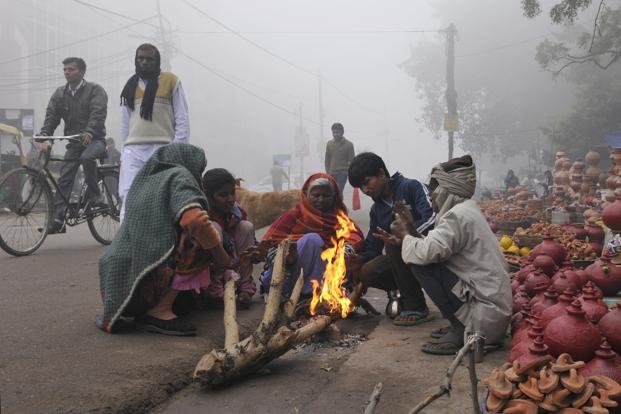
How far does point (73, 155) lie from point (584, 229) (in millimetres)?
6120

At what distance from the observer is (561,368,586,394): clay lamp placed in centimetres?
199

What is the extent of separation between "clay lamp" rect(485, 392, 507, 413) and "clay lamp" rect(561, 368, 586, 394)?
0.75 feet

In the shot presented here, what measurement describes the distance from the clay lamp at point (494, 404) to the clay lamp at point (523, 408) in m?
0.03

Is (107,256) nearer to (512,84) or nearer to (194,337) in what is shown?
(194,337)

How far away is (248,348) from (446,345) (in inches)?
48.4

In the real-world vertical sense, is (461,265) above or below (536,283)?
above

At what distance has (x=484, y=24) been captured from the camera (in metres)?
42.8

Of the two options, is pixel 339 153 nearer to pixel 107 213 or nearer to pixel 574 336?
pixel 107 213

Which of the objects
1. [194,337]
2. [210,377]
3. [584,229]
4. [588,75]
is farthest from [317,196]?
[588,75]

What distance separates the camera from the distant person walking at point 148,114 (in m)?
5.58

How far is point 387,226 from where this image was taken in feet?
14.5

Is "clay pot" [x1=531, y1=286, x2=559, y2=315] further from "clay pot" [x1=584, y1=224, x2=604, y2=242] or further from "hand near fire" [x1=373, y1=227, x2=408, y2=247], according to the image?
"clay pot" [x1=584, y1=224, x2=604, y2=242]

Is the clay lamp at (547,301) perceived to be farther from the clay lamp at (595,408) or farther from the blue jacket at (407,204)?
the blue jacket at (407,204)

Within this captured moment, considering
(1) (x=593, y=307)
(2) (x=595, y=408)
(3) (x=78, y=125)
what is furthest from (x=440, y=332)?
(3) (x=78, y=125)
